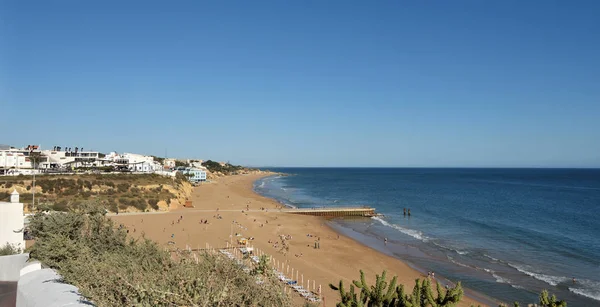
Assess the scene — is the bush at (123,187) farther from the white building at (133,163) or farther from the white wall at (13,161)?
the white building at (133,163)

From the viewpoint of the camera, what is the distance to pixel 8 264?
1368 centimetres

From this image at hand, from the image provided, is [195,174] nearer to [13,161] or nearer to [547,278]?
[13,161]

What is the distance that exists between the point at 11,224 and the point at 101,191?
30794 mm

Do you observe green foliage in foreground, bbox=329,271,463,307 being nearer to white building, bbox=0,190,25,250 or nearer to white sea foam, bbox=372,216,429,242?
white building, bbox=0,190,25,250

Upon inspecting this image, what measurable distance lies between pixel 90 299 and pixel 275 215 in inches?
1627

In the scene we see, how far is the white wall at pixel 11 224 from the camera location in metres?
18.0

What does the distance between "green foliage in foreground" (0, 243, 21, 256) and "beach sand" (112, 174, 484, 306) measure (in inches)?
481

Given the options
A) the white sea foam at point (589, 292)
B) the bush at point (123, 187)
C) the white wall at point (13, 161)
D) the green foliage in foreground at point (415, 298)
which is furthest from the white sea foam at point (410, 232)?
the white wall at point (13, 161)

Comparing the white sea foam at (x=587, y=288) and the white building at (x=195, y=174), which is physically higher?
the white building at (x=195, y=174)

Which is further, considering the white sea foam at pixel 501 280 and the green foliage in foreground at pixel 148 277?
the white sea foam at pixel 501 280

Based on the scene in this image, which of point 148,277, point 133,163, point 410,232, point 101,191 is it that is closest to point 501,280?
point 410,232

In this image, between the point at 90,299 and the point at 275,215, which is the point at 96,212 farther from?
the point at 275,215

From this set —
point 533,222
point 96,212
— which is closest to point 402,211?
point 533,222

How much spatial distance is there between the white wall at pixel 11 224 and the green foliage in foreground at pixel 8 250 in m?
0.81
